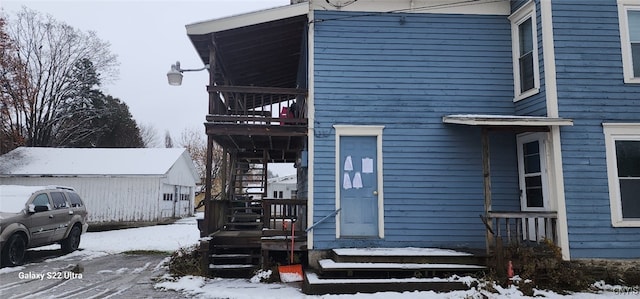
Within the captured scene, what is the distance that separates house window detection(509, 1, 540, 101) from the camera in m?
7.32

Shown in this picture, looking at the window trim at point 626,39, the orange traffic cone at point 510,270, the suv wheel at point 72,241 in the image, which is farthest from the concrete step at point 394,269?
the suv wheel at point 72,241

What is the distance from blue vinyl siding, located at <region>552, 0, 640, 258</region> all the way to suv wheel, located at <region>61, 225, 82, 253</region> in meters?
11.7

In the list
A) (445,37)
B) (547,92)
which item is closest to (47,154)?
(445,37)

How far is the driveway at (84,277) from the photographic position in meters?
6.35

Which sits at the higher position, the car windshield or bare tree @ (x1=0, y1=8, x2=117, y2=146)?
bare tree @ (x1=0, y1=8, x2=117, y2=146)

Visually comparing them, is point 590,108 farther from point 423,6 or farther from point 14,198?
point 14,198

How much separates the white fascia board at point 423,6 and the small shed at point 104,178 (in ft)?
47.8

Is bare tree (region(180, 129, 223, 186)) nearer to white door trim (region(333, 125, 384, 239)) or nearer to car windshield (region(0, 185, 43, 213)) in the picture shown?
car windshield (region(0, 185, 43, 213))

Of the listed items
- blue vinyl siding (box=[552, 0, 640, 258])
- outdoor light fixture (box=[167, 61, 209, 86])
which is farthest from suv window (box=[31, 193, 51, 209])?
blue vinyl siding (box=[552, 0, 640, 258])

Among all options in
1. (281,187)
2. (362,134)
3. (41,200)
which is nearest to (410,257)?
(362,134)

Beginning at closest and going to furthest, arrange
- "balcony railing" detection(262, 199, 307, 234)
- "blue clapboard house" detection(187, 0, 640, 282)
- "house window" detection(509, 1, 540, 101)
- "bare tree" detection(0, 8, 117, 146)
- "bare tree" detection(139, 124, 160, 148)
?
"blue clapboard house" detection(187, 0, 640, 282), "house window" detection(509, 1, 540, 101), "balcony railing" detection(262, 199, 307, 234), "bare tree" detection(0, 8, 117, 146), "bare tree" detection(139, 124, 160, 148)

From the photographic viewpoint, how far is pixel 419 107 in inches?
305

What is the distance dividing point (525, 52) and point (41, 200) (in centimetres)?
1149

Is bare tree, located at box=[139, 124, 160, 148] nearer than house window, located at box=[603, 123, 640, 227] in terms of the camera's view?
No
